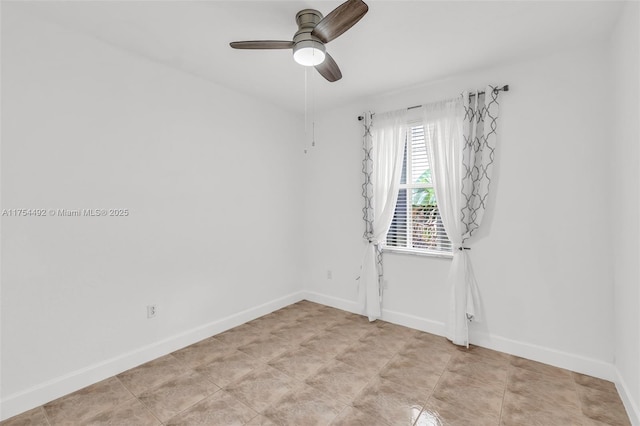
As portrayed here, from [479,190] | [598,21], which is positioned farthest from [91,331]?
[598,21]

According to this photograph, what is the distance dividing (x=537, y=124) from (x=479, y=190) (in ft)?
2.35

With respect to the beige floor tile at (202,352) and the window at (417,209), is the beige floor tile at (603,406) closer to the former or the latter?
the window at (417,209)

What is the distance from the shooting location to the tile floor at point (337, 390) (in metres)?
1.90

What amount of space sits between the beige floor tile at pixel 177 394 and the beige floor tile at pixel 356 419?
3.13ft

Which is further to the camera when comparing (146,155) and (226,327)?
(226,327)

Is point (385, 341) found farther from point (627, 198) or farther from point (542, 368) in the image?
point (627, 198)

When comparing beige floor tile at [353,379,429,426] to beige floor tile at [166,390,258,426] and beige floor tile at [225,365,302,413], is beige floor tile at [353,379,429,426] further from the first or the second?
beige floor tile at [166,390,258,426]

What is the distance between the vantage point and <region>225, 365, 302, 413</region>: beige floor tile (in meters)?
2.06

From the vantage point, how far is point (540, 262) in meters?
A: 2.57

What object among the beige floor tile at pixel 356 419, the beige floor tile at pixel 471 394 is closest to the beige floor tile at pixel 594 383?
the beige floor tile at pixel 471 394

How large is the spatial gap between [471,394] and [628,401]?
0.95 meters

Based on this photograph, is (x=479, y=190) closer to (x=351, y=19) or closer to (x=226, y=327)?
(x=351, y=19)

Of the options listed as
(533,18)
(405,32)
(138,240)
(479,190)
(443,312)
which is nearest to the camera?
(533,18)

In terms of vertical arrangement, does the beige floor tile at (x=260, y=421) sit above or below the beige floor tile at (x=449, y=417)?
above
